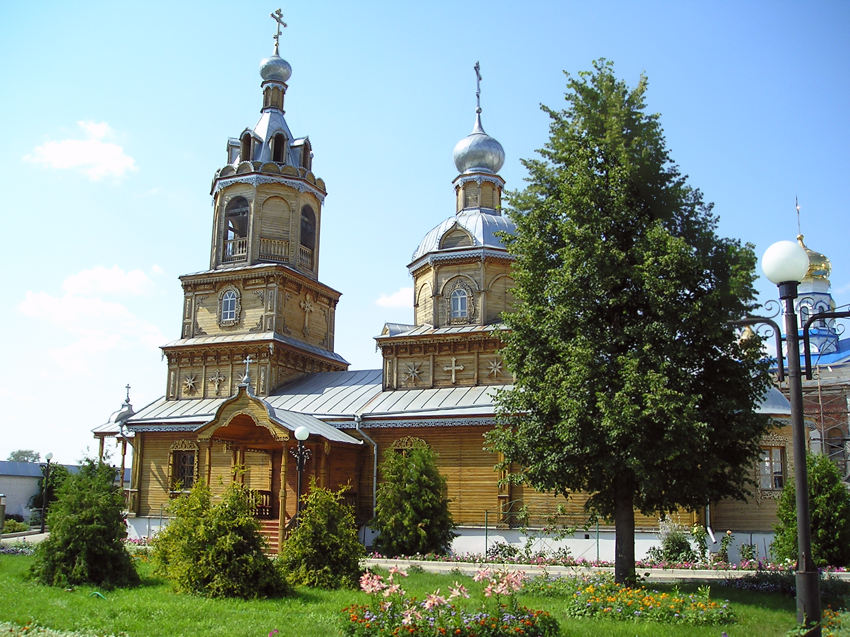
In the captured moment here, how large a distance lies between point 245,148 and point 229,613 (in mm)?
21217

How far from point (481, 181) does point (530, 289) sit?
48.0 ft

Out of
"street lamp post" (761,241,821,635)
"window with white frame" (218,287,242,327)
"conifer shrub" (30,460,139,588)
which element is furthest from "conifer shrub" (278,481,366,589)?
"window with white frame" (218,287,242,327)

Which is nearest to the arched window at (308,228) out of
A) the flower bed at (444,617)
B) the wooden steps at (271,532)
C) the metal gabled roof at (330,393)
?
the metal gabled roof at (330,393)

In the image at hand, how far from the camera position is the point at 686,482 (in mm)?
12891

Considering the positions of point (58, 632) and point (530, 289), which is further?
point (530, 289)

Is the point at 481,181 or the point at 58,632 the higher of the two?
the point at 481,181

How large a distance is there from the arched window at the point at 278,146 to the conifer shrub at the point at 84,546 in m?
17.6

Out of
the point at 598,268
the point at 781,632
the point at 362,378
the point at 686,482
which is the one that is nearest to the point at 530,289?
the point at 598,268

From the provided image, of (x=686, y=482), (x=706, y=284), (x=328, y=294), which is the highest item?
(x=328, y=294)

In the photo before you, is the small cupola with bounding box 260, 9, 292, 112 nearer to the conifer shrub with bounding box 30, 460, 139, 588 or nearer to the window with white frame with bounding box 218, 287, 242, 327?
the window with white frame with bounding box 218, 287, 242, 327

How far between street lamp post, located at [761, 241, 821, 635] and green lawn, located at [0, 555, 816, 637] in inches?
86.7

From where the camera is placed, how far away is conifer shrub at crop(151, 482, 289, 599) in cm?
1237

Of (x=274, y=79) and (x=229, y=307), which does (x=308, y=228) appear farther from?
(x=274, y=79)

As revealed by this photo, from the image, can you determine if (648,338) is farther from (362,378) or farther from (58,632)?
(362,378)
